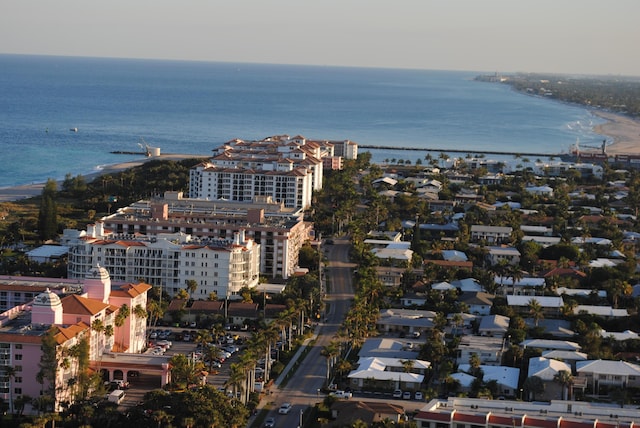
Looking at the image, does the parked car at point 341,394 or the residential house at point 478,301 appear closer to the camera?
the parked car at point 341,394

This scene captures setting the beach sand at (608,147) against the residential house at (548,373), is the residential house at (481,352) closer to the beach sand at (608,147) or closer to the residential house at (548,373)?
the residential house at (548,373)

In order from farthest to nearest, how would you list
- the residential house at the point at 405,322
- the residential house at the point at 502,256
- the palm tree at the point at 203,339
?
the residential house at the point at 502,256 < the residential house at the point at 405,322 < the palm tree at the point at 203,339

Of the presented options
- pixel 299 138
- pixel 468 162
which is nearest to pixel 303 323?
pixel 299 138

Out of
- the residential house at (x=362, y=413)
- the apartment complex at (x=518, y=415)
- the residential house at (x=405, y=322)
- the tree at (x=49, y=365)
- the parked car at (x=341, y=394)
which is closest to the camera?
the apartment complex at (x=518, y=415)

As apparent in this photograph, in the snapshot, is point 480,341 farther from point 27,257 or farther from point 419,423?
point 27,257

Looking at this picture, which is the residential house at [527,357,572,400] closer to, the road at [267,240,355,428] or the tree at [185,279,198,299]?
the road at [267,240,355,428]

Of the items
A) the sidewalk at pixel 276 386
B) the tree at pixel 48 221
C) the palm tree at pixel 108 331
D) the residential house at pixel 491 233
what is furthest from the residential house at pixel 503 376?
the tree at pixel 48 221

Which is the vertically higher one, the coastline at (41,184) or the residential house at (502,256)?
the residential house at (502,256)

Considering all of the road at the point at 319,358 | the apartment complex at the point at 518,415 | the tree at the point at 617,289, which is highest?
the apartment complex at the point at 518,415
